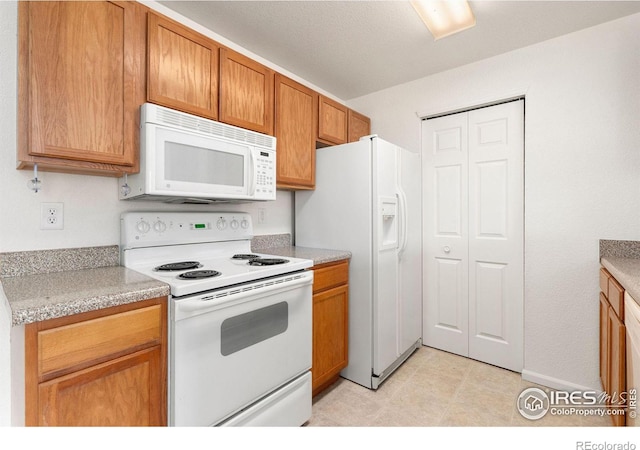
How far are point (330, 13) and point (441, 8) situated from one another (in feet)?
2.13

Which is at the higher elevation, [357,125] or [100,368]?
A: [357,125]

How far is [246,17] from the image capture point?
6.16 feet

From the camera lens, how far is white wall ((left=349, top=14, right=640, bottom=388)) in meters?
1.86

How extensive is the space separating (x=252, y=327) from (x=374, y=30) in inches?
77.6

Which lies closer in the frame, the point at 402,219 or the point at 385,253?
the point at 385,253

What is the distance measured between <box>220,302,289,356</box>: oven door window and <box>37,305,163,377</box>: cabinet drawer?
27 centimetres

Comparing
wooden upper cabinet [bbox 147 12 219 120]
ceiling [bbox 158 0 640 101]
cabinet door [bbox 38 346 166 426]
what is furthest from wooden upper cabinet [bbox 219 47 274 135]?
cabinet door [bbox 38 346 166 426]

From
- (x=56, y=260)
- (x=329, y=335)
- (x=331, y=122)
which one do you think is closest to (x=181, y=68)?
(x=56, y=260)

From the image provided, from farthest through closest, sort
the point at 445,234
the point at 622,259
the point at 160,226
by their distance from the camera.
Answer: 1. the point at 445,234
2. the point at 622,259
3. the point at 160,226

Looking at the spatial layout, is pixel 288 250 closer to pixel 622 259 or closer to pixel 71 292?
pixel 71 292

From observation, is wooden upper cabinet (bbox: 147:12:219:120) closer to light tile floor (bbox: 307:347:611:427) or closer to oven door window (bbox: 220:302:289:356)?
oven door window (bbox: 220:302:289:356)

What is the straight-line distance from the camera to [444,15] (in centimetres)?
183

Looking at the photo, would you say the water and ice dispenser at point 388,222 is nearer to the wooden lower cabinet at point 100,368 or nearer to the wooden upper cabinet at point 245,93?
the wooden upper cabinet at point 245,93

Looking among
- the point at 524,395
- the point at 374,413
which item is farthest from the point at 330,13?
the point at 524,395
